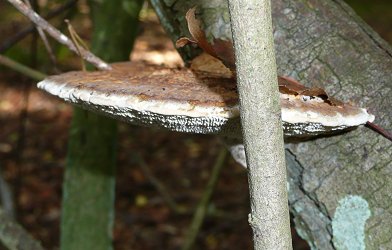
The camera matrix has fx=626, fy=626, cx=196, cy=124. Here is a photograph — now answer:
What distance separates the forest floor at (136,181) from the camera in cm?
490

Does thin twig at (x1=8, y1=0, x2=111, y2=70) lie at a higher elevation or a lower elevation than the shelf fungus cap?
higher

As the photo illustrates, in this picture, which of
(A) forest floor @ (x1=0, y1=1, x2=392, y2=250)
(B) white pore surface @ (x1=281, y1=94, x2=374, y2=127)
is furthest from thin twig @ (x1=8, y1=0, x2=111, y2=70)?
(A) forest floor @ (x1=0, y1=1, x2=392, y2=250)

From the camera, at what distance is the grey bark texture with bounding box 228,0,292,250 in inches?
34.4

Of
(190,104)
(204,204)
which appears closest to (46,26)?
(190,104)

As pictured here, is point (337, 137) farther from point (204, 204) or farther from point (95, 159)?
point (204, 204)

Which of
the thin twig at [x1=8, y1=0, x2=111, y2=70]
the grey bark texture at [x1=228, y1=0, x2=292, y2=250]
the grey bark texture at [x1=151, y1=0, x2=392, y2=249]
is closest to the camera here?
the grey bark texture at [x1=228, y1=0, x2=292, y2=250]

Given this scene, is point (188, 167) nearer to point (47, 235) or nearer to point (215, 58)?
point (47, 235)

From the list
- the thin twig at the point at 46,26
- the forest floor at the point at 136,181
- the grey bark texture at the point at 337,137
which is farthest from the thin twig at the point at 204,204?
the grey bark texture at the point at 337,137

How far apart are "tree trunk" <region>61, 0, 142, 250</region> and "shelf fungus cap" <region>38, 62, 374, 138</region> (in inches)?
43.7

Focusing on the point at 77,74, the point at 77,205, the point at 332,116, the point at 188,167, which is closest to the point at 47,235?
the point at 188,167

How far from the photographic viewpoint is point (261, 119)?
93 cm

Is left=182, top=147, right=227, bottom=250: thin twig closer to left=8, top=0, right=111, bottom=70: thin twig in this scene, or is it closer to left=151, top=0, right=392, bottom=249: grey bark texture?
left=8, top=0, right=111, bottom=70: thin twig

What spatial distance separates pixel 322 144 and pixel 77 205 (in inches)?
54.4

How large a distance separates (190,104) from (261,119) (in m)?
0.24
